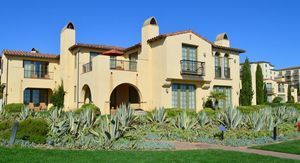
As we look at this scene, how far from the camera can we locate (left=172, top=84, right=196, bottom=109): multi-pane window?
2869 centimetres

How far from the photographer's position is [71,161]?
30.0 feet

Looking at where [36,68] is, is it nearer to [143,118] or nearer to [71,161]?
[143,118]

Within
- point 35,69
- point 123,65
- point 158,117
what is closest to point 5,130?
point 158,117

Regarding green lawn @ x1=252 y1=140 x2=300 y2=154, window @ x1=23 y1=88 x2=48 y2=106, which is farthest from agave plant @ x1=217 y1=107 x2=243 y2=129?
window @ x1=23 y1=88 x2=48 y2=106

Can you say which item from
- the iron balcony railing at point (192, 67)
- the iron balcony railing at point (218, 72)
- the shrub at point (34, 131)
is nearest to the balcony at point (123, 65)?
the iron balcony railing at point (192, 67)

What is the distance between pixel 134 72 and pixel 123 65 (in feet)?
3.66

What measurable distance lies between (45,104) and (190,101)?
15.9m

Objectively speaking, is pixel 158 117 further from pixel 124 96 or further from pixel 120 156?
pixel 124 96

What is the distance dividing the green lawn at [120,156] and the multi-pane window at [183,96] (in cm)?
1745

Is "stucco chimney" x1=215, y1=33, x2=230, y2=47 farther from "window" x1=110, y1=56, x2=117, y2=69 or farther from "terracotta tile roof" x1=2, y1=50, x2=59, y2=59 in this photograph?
"terracotta tile roof" x1=2, y1=50, x2=59, y2=59

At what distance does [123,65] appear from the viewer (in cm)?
2870

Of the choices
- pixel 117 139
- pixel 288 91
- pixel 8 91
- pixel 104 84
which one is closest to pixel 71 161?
pixel 117 139

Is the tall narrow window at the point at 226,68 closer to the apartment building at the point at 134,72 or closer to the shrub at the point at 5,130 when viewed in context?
the apartment building at the point at 134,72

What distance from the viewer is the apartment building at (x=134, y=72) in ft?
90.9
